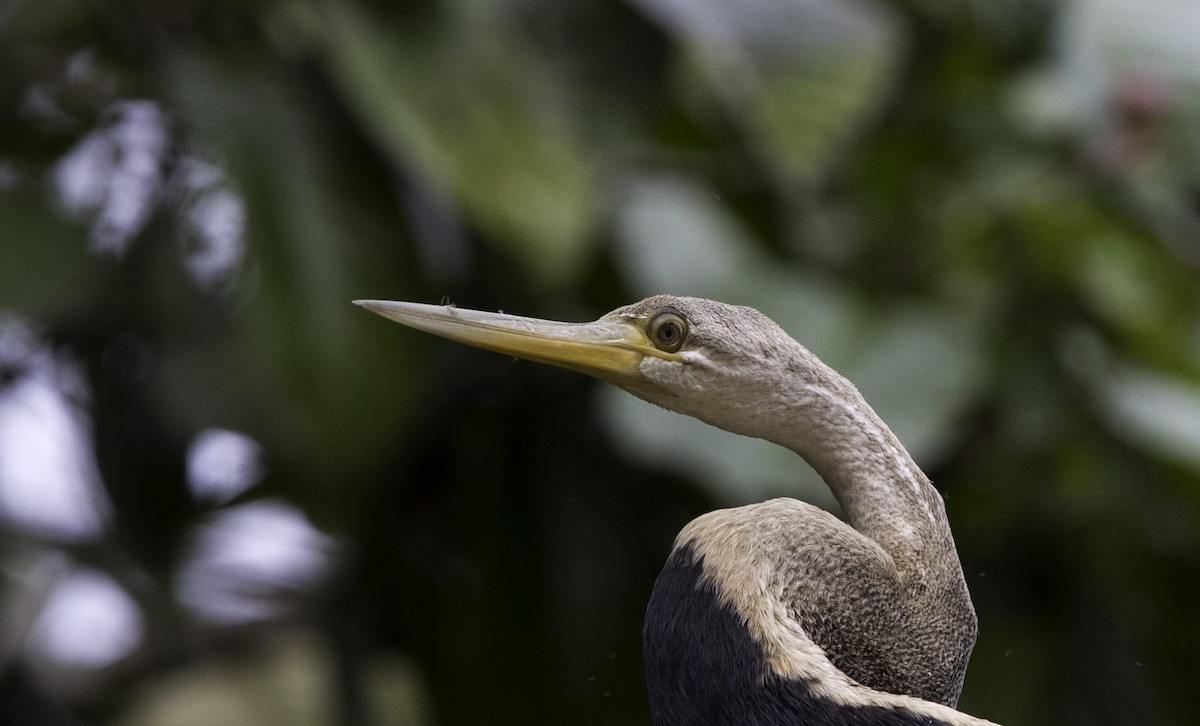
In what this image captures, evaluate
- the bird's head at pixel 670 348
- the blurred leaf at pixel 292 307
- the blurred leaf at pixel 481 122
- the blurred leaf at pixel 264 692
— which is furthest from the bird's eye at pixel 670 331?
the blurred leaf at pixel 264 692

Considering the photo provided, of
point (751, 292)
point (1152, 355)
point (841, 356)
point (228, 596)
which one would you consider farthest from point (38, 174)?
point (1152, 355)

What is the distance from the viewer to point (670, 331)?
0.51 metres

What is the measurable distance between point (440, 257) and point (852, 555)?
1422 millimetres

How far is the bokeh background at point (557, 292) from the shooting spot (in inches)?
63.6

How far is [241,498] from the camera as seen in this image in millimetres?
1872

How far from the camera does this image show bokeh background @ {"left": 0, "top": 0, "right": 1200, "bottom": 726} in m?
1.62

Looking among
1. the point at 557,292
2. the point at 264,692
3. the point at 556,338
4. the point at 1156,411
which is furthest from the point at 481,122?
the point at 264,692

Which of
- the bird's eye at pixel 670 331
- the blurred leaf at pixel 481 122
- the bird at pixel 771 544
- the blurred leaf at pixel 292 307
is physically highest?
the bird's eye at pixel 670 331

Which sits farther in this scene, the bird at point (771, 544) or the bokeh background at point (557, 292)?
the bokeh background at point (557, 292)

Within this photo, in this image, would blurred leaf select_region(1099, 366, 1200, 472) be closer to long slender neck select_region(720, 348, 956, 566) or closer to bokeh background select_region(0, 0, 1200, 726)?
bokeh background select_region(0, 0, 1200, 726)

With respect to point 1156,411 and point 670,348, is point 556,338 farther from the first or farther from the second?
point 1156,411

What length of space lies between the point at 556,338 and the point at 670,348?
4 cm

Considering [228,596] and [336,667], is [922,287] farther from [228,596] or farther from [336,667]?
[228,596]

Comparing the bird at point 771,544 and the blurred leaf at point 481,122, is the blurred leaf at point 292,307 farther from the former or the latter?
the bird at point 771,544
